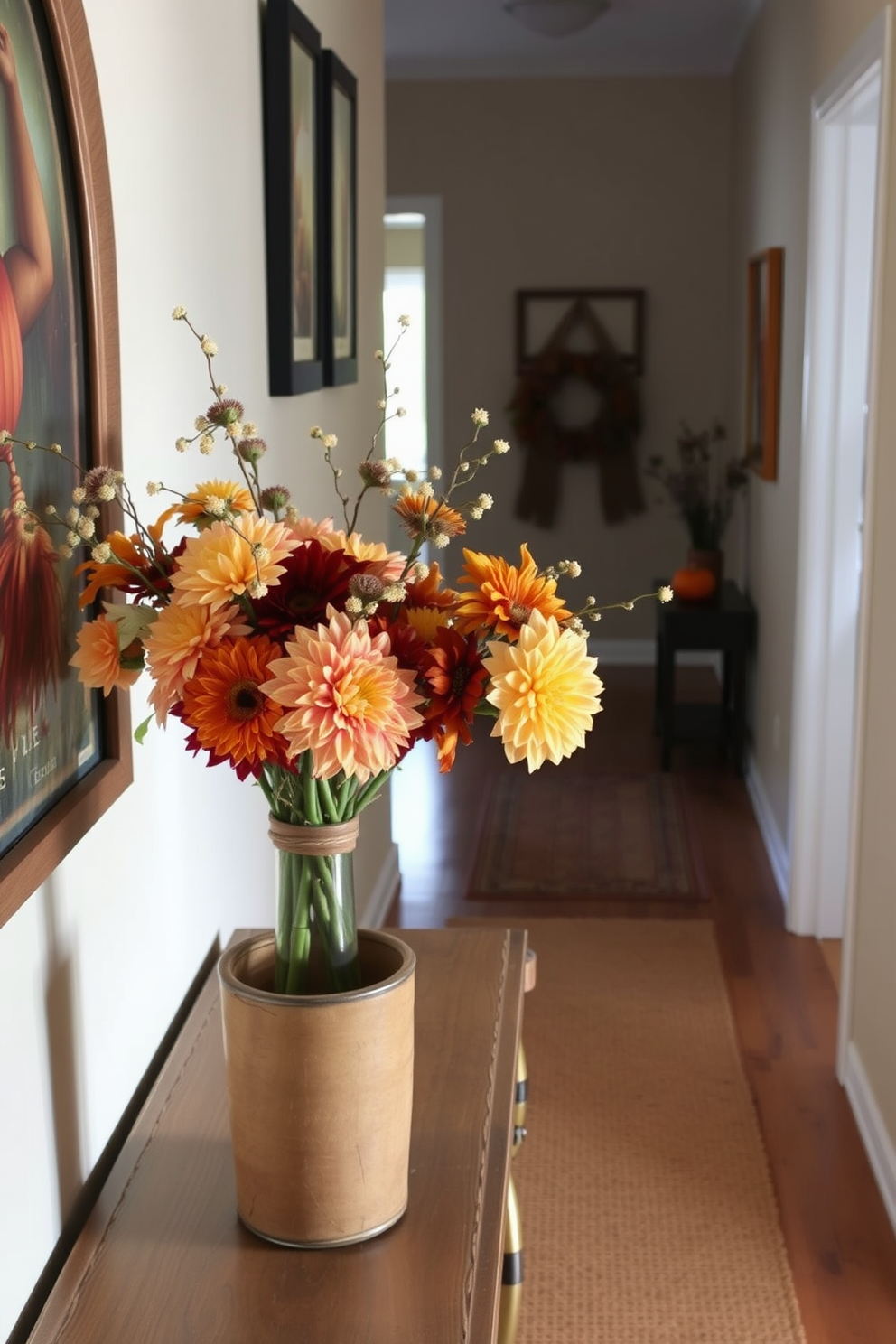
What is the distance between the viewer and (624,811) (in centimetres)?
507

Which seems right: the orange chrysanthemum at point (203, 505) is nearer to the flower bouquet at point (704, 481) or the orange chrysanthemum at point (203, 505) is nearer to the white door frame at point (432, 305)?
the flower bouquet at point (704, 481)

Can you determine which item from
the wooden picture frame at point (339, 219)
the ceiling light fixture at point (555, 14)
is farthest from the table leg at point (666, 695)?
the wooden picture frame at point (339, 219)

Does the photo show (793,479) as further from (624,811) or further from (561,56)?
(561,56)

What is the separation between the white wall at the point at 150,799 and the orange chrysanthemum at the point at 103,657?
0.21 metres

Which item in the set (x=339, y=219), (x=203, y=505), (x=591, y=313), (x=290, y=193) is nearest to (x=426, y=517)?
(x=203, y=505)

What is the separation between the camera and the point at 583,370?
7055 millimetres

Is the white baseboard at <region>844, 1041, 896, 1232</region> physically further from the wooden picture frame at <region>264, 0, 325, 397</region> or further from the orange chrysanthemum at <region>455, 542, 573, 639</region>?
the orange chrysanthemum at <region>455, 542, 573, 639</region>

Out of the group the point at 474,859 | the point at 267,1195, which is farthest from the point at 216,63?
the point at 474,859

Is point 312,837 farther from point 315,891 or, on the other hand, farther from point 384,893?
point 384,893

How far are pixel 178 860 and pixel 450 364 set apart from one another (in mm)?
5753

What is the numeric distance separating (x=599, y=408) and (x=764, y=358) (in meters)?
2.27

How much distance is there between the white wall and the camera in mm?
1267

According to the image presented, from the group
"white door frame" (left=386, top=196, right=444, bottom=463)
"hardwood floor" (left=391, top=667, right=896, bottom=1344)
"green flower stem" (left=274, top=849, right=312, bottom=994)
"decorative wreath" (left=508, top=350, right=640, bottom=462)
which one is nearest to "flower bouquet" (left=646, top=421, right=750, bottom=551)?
"decorative wreath" (left=508, top=350, right=640, bottom=462)

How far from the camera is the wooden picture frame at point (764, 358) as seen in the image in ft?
15.5
